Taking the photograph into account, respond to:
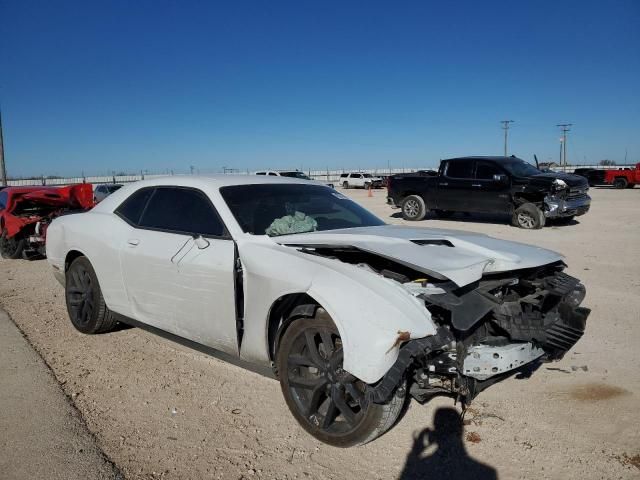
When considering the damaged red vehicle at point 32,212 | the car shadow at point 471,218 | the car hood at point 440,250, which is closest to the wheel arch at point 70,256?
the car hood at point 440,250

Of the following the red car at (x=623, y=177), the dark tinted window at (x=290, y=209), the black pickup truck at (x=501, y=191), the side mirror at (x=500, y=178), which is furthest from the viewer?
the red car at (x=623, y=177)

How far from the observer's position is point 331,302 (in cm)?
267

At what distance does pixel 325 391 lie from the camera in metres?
2.87

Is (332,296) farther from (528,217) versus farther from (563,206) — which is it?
(563,206)

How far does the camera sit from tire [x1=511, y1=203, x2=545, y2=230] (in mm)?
12164

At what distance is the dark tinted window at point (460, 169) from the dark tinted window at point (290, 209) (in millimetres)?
9681

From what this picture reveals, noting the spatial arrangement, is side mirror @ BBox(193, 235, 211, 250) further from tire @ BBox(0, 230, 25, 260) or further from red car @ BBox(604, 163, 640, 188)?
red car @ BBox(604, 163, 640, 188)

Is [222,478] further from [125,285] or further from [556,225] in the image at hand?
[556,225]

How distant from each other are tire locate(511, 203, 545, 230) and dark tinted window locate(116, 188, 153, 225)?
10.3 meters

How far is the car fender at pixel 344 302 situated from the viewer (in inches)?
97.0

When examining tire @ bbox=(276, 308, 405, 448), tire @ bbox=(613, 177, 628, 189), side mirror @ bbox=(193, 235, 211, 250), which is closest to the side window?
side mirror @ bbox=(193, 235, 211, 250)

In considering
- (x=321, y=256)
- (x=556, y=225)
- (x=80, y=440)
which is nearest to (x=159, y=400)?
(x=80, y=440)

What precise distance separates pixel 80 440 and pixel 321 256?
1804mm

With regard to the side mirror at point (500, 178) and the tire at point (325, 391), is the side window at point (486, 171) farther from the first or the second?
the tire at point (325, 391)
